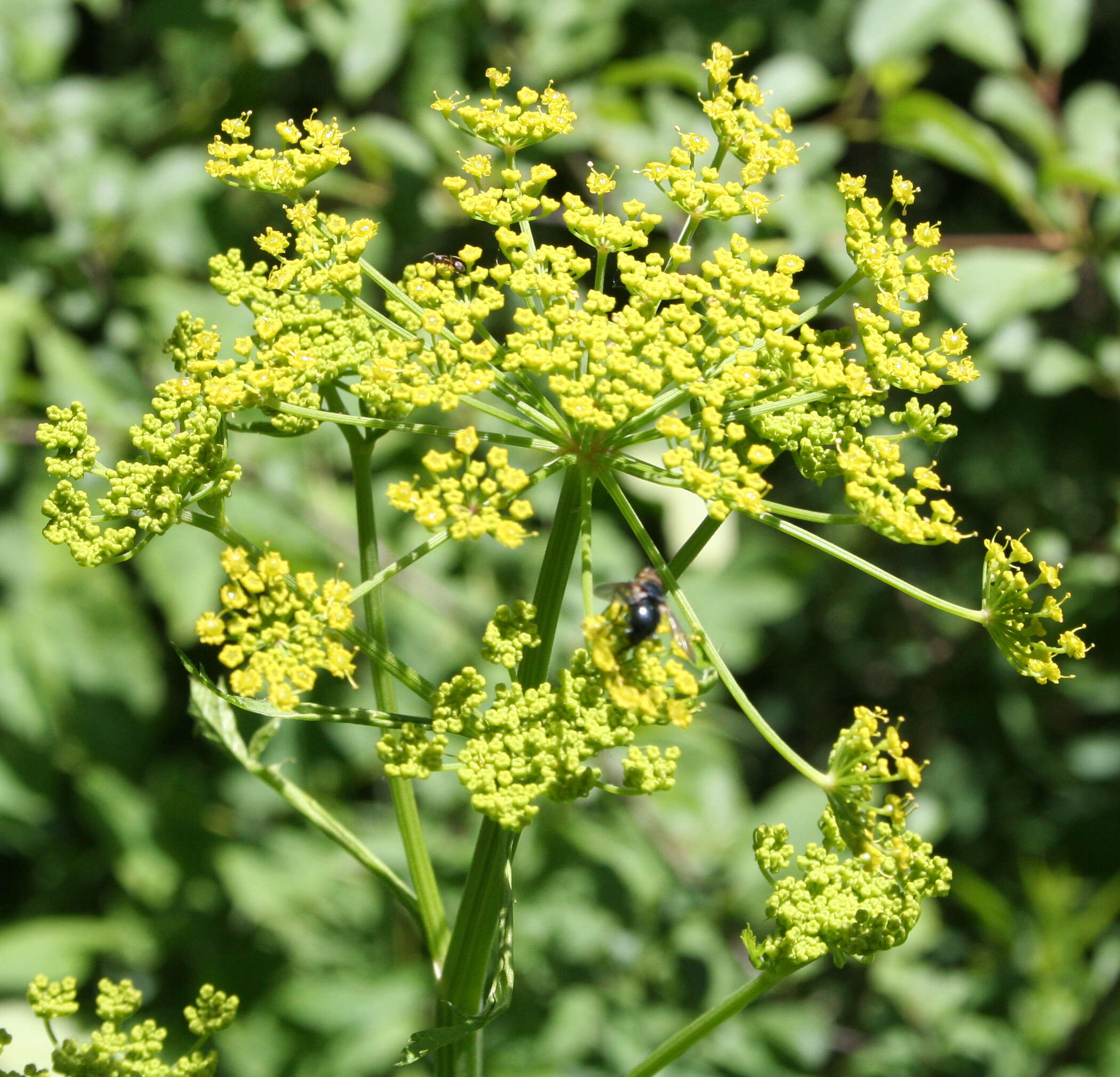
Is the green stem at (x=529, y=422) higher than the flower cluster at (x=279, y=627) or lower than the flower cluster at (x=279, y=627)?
higher

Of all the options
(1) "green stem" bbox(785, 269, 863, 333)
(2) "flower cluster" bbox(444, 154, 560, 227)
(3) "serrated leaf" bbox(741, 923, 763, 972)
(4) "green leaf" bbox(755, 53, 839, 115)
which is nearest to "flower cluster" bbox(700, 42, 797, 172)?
(1) "green stem" bbox(785, 269, 863, 333)

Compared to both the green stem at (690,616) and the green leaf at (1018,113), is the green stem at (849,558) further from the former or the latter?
the green leaf at (1018,113)

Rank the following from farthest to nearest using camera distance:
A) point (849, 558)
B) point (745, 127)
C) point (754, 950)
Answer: point (745, 127) < point (754, 950) < point (849, 558)

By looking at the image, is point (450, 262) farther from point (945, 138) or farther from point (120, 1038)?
point (945, 138)

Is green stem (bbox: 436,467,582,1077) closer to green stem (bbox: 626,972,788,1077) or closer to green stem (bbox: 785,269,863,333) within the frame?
green stem (bbox: 626,972,788,1077)

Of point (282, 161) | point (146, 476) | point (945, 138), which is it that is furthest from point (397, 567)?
point (945, 138)

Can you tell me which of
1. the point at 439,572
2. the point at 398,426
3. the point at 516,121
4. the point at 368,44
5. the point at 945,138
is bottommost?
the point at 398,426

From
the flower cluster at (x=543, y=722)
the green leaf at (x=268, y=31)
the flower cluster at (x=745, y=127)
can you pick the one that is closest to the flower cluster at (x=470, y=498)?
the flower cluster at (x=543, y=722)
